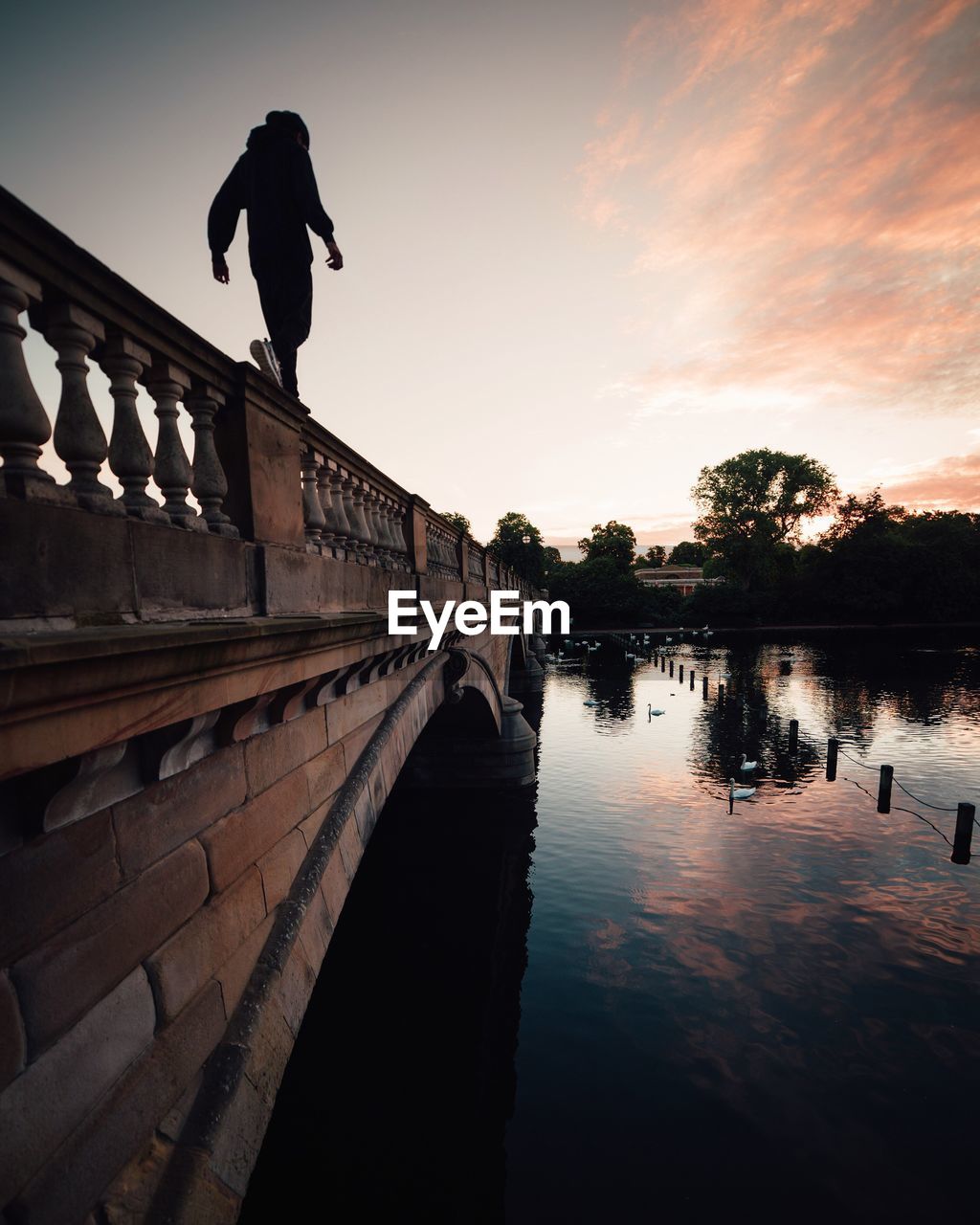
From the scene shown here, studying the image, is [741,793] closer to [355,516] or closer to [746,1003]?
[746,1003]

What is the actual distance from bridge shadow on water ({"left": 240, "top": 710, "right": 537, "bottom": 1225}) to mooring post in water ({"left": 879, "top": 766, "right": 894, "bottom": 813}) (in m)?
10.2

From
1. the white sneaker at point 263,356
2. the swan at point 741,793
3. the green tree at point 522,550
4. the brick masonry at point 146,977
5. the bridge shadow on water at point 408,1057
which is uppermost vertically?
the green tree at point 522,550

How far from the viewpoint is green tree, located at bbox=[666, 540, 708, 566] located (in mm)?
168250

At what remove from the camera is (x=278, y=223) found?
18.3ft

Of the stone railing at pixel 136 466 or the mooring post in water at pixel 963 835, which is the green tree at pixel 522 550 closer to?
the mooring post in water at pixel 963 835

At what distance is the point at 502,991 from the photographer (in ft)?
36.2

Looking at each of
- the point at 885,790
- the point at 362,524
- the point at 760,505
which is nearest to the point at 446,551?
the point at 362,524

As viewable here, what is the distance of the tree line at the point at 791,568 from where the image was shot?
263 feet

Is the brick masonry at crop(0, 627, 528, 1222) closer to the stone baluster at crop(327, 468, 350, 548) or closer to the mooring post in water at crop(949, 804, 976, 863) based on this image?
the stone baluster at crop(327, 468, 350, 548)

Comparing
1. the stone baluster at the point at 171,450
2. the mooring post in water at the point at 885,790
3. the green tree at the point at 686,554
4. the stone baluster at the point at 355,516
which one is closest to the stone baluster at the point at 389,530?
the stone baluster at the point at 355,516

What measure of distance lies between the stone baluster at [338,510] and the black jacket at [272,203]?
1.88 meters

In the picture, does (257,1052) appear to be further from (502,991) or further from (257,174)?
(502,991)

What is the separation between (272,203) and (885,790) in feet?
64.6

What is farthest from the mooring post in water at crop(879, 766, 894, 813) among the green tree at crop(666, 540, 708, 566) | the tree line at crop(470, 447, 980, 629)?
the green tree at crop(666, 540, 708, 566)
